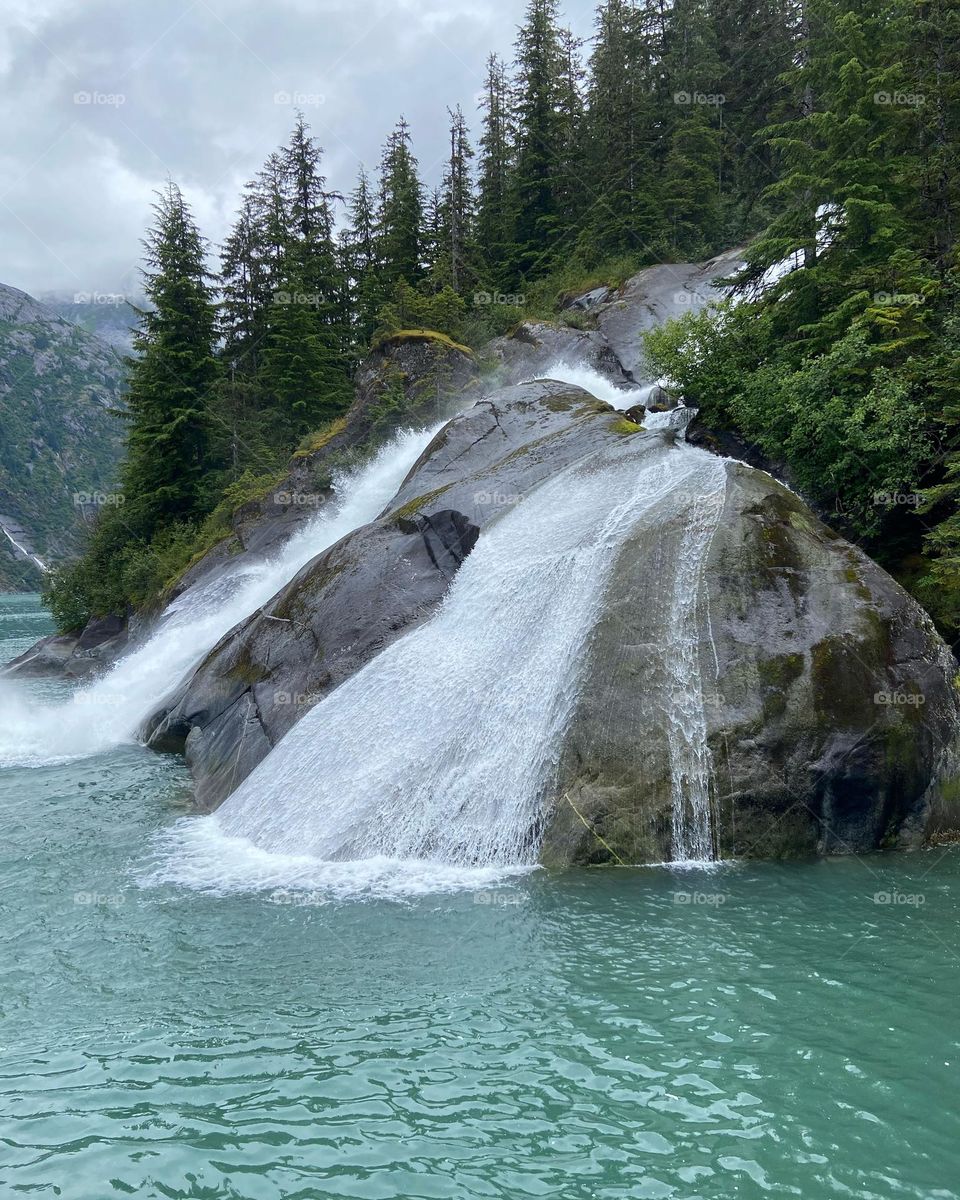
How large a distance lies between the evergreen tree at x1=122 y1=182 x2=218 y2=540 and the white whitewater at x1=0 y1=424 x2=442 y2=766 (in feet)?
36.5

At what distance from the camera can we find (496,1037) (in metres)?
7.61

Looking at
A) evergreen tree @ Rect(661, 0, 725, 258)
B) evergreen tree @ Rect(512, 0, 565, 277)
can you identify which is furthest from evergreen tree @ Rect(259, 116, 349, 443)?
evergreen tree @ Rect(661, 0, 725, 258)

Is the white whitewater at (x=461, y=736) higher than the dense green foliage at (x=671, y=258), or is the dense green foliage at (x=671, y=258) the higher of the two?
the dense green foliage at (x=671, y=258)

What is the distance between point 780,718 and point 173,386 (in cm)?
3152

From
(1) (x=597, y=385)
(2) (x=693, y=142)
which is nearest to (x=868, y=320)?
(1) (x=597, y=385)

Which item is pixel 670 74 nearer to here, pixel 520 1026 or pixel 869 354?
pixel 869 354

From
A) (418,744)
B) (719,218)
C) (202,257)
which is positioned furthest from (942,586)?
(202,257)

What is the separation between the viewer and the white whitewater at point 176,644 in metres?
20.8

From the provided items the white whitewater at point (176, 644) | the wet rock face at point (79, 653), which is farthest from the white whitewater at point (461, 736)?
the wet rock face at point (79, 653)

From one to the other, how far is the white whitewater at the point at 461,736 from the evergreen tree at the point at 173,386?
24060mm

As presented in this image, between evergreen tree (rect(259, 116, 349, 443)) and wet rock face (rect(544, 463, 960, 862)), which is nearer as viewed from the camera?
wet rock face (rect(544, 463, 960, 862))

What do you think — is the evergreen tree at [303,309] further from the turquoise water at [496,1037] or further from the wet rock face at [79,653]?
the turquoise water at [496,1037]

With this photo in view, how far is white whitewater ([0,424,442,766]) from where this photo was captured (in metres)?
20.8

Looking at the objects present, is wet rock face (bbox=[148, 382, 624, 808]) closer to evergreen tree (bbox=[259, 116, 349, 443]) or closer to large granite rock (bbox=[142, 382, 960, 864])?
large granite rock (bbox=[142, 382, 960, 864])
